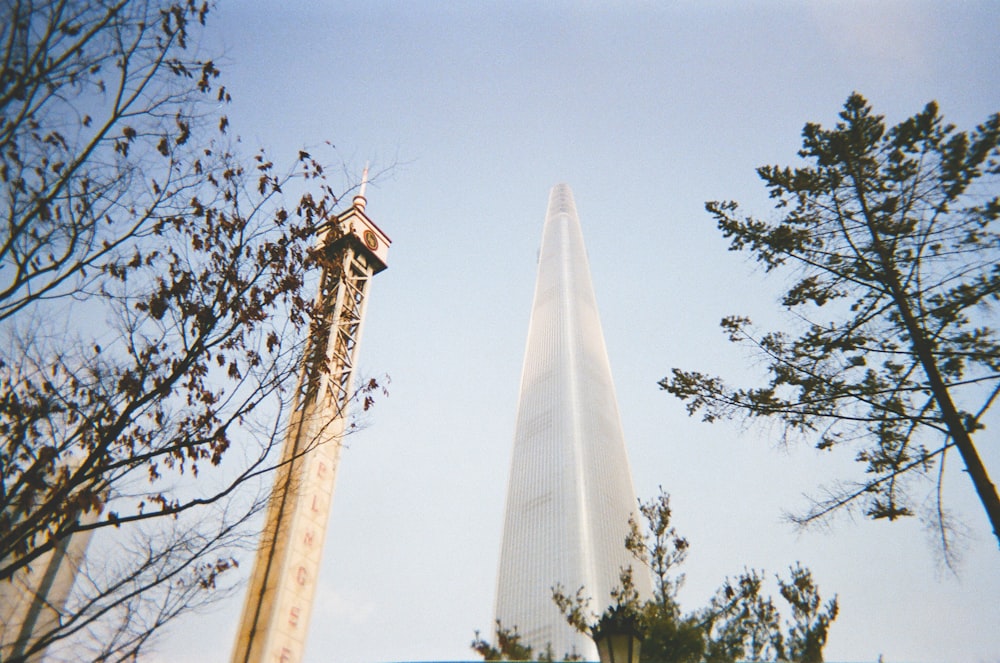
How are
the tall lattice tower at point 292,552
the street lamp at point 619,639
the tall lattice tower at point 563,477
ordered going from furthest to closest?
the tall lattice tower at point 563,477 → the tall lattice tower at point 292,552 → the street lamp at point 619,639

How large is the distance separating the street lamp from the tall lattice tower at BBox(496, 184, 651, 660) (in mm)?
75786

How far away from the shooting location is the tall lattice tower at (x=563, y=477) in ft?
283

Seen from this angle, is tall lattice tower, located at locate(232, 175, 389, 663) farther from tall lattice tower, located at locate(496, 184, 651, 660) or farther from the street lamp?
tall lattice tower, located at locate(496, 184, 651, 660)

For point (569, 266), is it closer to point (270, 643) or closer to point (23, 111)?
point (270, 643)

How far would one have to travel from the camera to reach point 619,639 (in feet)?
21.0

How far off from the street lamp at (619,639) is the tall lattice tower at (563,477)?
249 ft

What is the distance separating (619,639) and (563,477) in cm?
9525

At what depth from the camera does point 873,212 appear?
387 inches

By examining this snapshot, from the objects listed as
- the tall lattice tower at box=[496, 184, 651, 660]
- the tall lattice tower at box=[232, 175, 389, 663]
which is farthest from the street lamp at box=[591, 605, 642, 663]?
the tall lattice tower at box=[496, 184, 651, 660]

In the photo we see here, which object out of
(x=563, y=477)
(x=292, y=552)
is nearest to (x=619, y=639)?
(x=292, y=552)

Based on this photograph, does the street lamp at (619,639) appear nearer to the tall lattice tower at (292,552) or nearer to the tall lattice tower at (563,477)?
the tall lattice tower at (292,552)

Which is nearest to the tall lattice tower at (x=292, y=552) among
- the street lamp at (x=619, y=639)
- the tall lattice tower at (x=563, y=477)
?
the street lamp at (x=619, y=639)

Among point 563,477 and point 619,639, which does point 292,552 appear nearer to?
point 619,639

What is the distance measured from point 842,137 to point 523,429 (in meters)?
108
